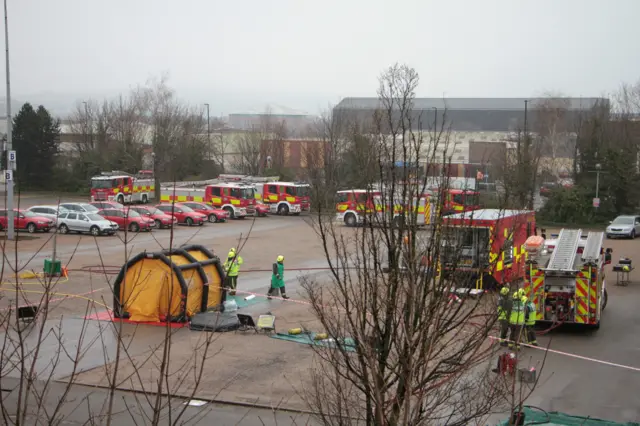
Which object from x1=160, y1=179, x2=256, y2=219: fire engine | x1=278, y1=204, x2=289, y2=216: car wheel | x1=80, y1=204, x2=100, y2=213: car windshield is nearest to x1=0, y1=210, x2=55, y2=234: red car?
x1=80, y1=204, x2=100, y2=213: car windshield

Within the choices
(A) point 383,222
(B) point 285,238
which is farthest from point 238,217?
(A) point 383,222

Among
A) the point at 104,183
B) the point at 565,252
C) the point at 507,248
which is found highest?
the point at 507,248

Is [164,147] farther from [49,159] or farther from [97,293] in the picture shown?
[97,293]

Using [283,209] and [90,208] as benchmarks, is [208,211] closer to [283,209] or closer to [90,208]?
[283,209]

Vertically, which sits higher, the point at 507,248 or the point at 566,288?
the point at 507,248

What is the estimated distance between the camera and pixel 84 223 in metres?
34.9

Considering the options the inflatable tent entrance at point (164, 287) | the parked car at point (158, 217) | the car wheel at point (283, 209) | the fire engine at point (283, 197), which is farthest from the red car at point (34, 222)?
the inflatable tent entrance at point (164, 287)

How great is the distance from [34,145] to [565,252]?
51.2 m

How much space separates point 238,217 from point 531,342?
31.2 metres

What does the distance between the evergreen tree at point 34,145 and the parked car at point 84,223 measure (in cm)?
2597

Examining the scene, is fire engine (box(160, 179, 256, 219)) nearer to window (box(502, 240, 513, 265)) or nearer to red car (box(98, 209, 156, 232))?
red car (box(98, 209, 156, 232))

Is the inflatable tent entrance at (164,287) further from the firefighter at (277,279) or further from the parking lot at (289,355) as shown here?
the firefighter at (277,279)

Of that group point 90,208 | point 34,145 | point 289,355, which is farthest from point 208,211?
point 289,355

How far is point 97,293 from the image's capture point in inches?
856
